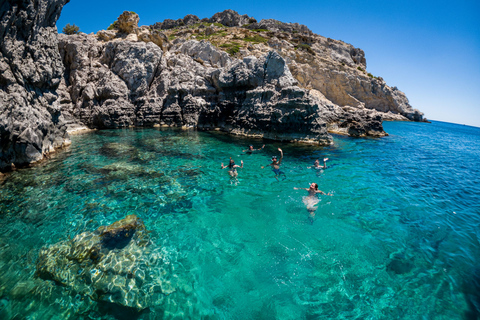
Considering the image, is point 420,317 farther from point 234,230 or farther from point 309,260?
point 234,230

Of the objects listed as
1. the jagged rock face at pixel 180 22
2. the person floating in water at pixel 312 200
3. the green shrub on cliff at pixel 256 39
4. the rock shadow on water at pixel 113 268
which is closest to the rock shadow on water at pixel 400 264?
the person floating in water at pixel 312 200

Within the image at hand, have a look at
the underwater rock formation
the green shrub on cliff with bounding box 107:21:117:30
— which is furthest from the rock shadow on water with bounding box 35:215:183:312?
the green shrub on cliff with bounding box 107:21:117:30

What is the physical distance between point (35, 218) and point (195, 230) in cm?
739

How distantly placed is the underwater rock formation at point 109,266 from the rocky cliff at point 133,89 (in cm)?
1149

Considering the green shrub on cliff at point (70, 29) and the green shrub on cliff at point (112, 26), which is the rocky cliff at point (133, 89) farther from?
the green shrub on cliff at point (70, 29)

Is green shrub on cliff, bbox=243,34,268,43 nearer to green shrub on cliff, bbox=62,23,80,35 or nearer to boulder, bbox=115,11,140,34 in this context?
boulder, bbox=115,11,140,34

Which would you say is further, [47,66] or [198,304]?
[47,66]

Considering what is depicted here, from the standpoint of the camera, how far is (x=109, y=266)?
6703 millimetres

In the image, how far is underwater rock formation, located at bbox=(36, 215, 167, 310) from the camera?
596 centimetres

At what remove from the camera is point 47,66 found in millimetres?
Answer: 17234

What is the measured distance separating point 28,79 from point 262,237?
21.3 m

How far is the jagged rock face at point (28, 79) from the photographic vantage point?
13.5 m

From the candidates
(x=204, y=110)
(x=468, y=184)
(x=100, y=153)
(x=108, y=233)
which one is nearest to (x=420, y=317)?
(x=108, y=233)

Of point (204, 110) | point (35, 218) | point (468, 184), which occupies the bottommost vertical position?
point (35, 218)
